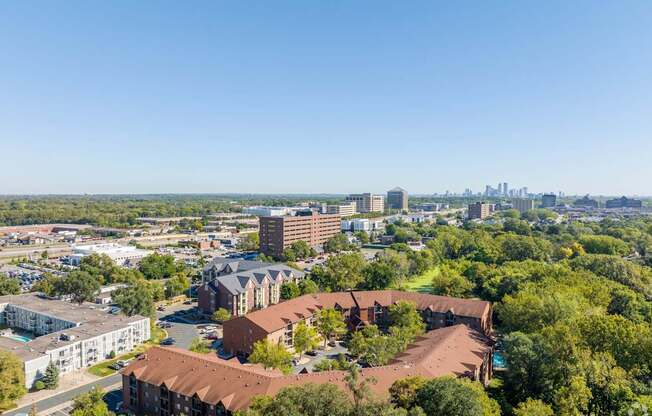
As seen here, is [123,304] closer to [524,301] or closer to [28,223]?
[524,301]

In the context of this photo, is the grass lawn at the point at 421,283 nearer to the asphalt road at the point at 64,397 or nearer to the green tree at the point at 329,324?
the green tree at the point at 329,324

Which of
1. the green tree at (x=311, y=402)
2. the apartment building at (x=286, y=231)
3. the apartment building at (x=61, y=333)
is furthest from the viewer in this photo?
the apartment building at (x=286, y=231)

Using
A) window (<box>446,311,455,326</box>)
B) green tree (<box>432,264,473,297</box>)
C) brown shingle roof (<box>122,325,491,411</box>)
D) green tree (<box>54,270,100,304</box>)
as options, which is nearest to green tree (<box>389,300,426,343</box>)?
window (<box>446,311,455,326</box>)

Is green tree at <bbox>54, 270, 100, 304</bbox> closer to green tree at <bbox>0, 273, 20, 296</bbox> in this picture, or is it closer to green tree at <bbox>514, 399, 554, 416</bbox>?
green tree at <bbox>0, 273, 20, 296</bbox>

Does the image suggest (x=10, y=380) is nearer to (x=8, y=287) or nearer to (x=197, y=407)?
(x=197, y=407)

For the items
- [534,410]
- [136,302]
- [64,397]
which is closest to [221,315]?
[136,302]

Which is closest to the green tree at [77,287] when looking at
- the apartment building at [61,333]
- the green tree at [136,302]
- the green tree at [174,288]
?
the apartment building at [61,333]

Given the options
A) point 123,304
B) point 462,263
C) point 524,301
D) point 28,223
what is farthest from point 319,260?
point 28,223
